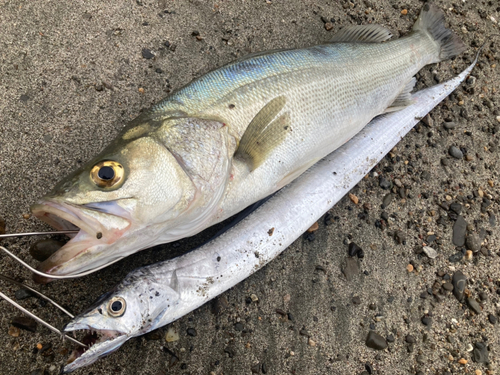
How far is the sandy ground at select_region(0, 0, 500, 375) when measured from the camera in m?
2.04

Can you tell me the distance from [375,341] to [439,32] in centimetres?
273

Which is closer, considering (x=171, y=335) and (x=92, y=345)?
(x=92, y=345)

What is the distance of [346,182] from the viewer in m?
2.35

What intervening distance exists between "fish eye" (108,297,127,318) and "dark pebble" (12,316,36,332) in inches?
25.8

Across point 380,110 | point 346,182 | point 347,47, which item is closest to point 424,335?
point 346,182

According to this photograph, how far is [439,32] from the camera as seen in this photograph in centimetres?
292

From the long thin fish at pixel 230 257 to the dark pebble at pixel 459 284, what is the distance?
1147 millimetres

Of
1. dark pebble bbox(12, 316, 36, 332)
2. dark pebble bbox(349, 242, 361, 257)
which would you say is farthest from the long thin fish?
dark pebble bbox(12, 316, 36, 332)

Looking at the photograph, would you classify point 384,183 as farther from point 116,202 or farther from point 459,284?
point 116,202

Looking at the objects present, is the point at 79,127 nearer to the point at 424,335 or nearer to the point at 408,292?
the point at 408,292

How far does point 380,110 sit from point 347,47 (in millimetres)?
545

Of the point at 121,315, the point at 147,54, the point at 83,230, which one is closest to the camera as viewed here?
the point at 83,230

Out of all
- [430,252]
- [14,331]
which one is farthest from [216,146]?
[430,252]

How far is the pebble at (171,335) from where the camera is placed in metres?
2.02
